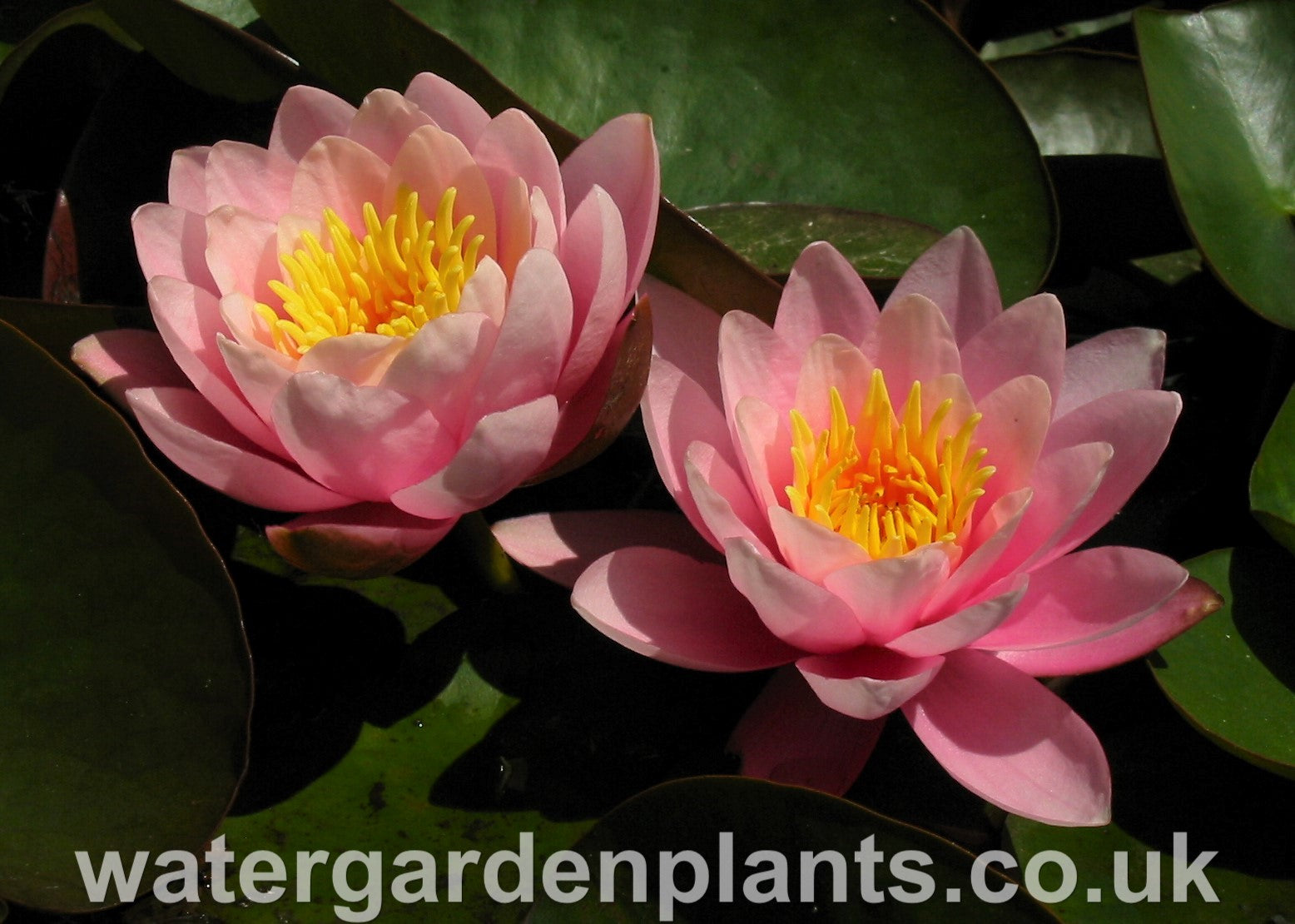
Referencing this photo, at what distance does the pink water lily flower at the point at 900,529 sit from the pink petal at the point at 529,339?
0.13 m

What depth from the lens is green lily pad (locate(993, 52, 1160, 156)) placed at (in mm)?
1694

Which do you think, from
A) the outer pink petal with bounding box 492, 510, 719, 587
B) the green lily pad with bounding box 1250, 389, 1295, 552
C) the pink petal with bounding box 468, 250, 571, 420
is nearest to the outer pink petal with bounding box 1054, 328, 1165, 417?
the green lily pad with bounding box 1250, 389, 1295, 552

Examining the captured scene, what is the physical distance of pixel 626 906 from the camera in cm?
89

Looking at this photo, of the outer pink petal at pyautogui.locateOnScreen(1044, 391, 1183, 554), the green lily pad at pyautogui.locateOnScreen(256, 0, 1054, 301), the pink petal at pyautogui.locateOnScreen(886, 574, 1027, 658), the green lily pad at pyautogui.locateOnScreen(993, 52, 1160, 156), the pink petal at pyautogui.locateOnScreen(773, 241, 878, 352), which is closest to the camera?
the pink petal at pyautogui.locateOnScreen(886, 574, 1027, 658)

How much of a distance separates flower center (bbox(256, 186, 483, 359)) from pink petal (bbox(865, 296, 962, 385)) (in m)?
0.45

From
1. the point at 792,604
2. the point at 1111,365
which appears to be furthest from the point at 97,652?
the point at 1111,365

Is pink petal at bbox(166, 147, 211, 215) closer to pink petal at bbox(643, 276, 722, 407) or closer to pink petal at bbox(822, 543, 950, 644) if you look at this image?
pink petal at bbox(643, 276, 722, 407)

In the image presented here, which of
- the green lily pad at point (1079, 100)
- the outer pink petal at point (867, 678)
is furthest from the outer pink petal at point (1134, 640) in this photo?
the green lily pad at point (1079, 100)

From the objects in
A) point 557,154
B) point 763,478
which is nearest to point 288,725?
point 763,478

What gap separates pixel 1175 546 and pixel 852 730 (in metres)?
0.59

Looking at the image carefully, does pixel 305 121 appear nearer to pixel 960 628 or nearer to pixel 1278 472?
pixel 960 628

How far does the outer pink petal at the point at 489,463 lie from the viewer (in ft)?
2.76

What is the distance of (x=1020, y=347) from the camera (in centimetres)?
99

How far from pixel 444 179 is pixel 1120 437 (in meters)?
Answer: 0.76
